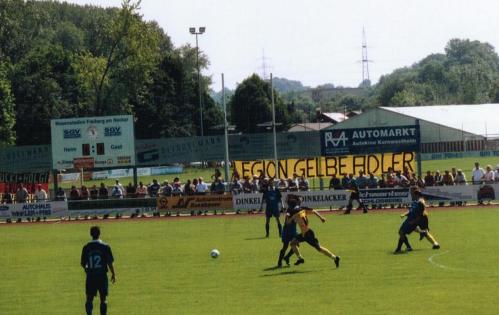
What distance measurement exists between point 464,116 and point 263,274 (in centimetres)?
7794

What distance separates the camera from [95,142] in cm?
5203

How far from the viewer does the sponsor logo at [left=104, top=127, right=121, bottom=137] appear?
52.1 m

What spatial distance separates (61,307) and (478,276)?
8.72 metres

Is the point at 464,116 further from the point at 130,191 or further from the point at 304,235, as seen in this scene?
the point at 304,235

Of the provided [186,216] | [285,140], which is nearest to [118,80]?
[285,140]

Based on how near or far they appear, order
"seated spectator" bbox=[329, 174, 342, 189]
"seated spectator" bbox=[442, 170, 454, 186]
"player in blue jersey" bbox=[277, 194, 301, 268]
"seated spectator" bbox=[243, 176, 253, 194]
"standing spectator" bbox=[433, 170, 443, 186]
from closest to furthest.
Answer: "player in blue jersey" bbox=[277, 194, 301, 268]
"seated spectator" bbox=[442, 170, 454, 186]
"standing spectator" bbox=[433, 170, 443, 186]
"seated spectator" bbox=[329, 174, 342, 189]
"seated spectator" bbox=[243, 176, 253, 194]

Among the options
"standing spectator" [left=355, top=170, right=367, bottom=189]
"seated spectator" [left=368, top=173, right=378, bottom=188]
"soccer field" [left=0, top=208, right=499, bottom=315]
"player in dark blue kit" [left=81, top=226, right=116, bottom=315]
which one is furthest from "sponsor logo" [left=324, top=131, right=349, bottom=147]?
"player in dark blue kit" [left=81, top=226, right=116, bottom=315]

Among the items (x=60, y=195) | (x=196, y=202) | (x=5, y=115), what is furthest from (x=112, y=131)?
(x=5, y=115)

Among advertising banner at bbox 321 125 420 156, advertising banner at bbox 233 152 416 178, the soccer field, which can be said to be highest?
advertising banner at bbox 321 125 420 156

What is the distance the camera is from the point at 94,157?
5216 centimetres

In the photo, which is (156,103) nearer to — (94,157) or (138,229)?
(94,157)

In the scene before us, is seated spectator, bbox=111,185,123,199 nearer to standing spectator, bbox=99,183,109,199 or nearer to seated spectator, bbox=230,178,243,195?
standing spectator, bbox=99,183,109,199

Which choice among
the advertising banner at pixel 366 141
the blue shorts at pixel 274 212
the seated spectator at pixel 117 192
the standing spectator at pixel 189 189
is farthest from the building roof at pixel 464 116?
the blue shorts at pixel 274 212

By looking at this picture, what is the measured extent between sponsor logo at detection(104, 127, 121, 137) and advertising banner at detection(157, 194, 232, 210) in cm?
540
